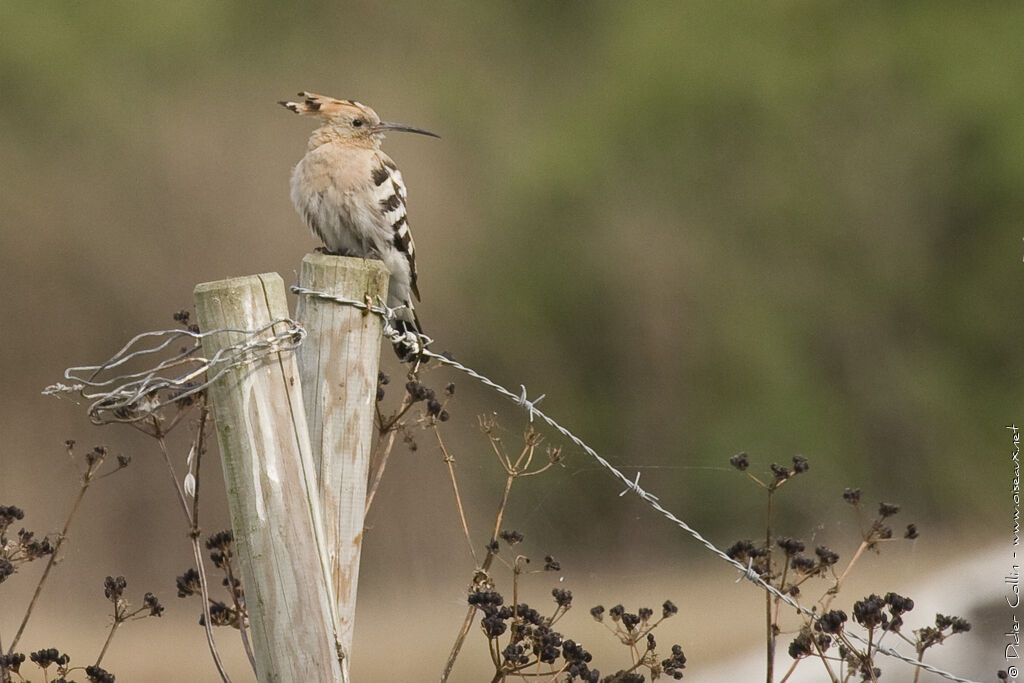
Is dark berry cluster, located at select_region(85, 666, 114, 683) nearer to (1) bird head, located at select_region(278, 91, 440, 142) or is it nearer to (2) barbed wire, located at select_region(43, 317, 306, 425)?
(2) barbed wire, located at select_region(43, 317, 306, 425)

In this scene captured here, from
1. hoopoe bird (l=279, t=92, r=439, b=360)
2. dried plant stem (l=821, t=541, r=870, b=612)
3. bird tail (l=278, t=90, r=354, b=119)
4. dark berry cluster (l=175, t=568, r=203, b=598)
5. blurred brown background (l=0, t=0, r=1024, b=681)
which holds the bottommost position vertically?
dark berry cluster (l=175, t=568, r=203, b=598)

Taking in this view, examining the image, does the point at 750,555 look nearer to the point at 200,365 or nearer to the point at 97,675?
the point at 200,365

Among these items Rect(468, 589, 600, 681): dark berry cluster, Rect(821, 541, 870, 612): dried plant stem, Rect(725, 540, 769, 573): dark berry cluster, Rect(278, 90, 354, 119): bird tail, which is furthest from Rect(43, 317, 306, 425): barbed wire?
Rect(278, 90, 354, 119): bird tail

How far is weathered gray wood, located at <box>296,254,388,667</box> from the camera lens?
1.98 metres

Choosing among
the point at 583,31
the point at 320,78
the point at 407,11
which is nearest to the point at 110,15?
the point at 320,78

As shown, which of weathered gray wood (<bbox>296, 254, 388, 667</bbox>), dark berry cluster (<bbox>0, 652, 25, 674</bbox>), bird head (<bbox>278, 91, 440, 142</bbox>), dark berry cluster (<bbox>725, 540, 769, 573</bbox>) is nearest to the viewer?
weathered gray wood (<bbox>296, 254, 388, 667</bbox>)

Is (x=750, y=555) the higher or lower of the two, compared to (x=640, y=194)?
lower

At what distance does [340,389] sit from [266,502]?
0.23 metres

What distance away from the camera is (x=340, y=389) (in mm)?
1988

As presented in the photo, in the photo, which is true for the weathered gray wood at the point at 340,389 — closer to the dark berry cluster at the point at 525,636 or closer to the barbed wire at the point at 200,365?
the barbed wire at the point at 200,365

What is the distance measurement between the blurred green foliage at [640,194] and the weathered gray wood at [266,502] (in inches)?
135

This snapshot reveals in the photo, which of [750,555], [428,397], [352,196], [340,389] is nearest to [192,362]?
[340,389]

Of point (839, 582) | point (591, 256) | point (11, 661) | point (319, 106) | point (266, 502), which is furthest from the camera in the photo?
point (591, 256)

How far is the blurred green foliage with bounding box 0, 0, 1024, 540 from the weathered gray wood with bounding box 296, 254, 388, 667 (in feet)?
10.8
